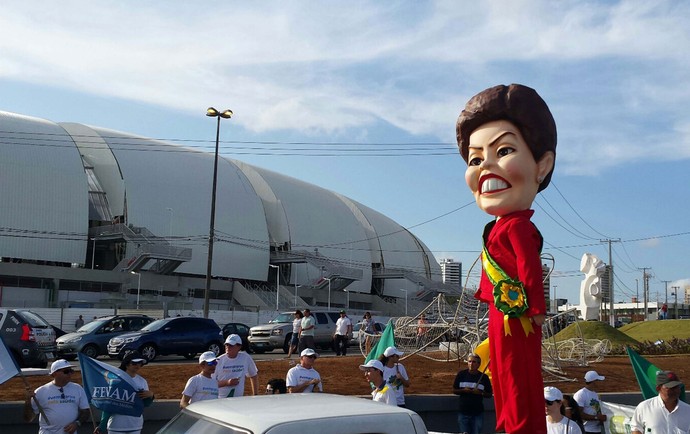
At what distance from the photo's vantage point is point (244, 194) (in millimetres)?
68000

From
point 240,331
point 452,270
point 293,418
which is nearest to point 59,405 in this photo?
point 293,418

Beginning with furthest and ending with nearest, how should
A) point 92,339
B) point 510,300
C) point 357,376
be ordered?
point 92,339, point 357,376, point 510,300

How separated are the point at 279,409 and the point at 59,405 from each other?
4270mm

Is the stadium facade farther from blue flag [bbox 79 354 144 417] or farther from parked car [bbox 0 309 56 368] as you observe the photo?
blue flag [bbox 79 354 144 417]

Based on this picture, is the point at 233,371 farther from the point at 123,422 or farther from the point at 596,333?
the point at 596,333

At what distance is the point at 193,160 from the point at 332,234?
1685cm

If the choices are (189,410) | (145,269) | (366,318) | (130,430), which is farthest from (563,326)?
(145,269)

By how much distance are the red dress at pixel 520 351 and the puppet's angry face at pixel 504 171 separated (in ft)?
0.81

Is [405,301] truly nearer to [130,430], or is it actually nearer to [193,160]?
[193,160]

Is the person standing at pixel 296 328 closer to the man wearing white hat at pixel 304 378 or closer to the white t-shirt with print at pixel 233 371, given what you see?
the white t-shirt with print at pixel 233 371

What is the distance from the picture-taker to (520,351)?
6785mm

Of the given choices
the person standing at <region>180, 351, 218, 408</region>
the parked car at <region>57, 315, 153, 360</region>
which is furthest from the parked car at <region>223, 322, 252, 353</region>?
the person standing at <region>180, 351, 218, 408</region>

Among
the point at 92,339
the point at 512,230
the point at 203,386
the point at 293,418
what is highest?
the point at 512,230

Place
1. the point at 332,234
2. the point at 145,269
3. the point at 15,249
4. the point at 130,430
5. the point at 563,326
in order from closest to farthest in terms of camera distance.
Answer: the point at 130,430 → the point at 563,326 → the point at 15,249 → the point at 145,269 → the point at 332,234
